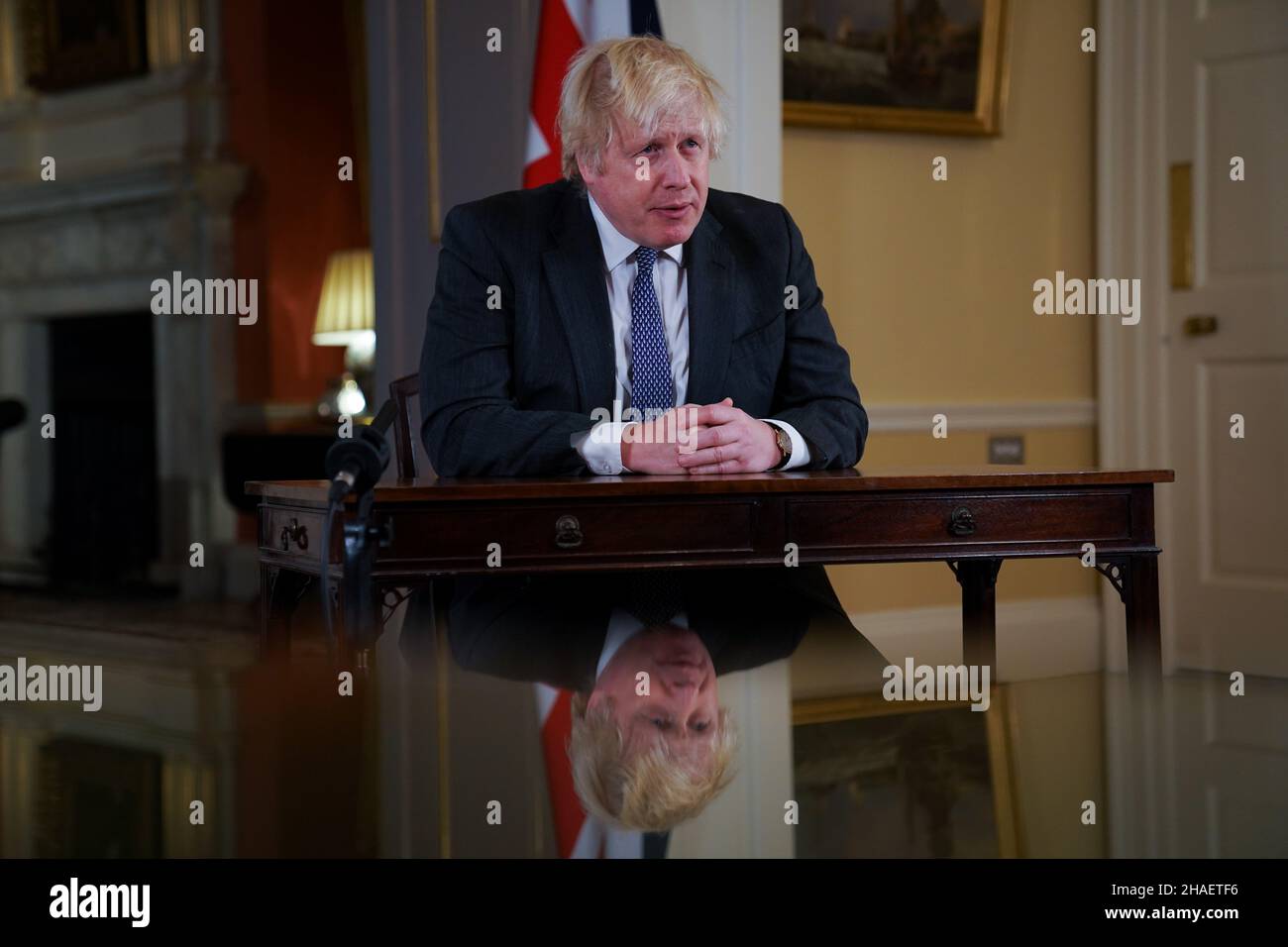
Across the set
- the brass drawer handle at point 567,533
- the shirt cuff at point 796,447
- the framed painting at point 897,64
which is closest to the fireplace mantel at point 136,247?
the framed painting at point 897,64

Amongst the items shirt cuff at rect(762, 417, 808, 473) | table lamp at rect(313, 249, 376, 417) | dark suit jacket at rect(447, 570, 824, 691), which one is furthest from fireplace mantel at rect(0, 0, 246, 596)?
dark suit jacket at rect(447, 570, 824, 691)

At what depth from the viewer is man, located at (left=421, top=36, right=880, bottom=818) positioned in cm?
211

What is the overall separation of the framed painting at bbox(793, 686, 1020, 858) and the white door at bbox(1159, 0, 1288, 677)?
3806 mm

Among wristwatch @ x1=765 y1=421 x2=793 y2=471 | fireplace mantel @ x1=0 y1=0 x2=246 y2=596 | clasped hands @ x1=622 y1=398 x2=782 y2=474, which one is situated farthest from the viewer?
fireplace mantel @ x1=0 y1=0 x2=246 y2=596

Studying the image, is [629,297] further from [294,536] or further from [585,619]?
[585,619]

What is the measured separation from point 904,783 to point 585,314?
1.66 meters

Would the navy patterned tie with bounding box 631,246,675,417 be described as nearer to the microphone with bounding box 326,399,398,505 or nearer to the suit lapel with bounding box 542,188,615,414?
the suit lapel with bounding box 542,188,615,414

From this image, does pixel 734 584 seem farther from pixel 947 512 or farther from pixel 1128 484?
pixel 1128 484

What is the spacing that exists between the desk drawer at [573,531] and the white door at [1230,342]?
284cm

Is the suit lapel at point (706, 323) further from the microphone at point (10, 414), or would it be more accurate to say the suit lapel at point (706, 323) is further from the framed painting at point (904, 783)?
the microphone at point (10, 414)

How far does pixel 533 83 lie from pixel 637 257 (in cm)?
155

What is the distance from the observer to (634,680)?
0.75 meters

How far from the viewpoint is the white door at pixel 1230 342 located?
4215 mm

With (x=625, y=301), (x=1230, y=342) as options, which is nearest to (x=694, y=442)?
(x=625, y=301)
